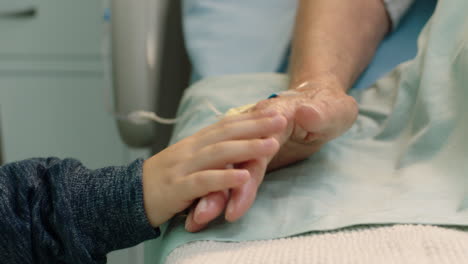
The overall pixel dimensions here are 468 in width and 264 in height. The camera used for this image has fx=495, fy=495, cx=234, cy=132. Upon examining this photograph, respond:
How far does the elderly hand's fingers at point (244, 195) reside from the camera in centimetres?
41

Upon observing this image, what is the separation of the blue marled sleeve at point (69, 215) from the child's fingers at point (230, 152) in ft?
0.21

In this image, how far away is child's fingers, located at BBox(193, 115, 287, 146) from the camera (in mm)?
438

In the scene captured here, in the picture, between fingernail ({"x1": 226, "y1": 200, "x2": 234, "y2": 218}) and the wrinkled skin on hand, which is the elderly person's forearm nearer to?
the wrinkled skin on hand

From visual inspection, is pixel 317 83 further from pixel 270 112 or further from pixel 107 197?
pixel 107 197

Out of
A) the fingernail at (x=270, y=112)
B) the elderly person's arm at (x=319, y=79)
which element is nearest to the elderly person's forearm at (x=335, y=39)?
the elderly person's arm at (x=319, y=79)

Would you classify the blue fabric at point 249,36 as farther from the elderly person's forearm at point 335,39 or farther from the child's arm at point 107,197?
the child's arm at point 107,197

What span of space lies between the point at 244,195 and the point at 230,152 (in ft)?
0.13

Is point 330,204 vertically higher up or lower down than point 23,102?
higher up

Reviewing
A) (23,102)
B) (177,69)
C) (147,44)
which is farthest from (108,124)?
(147,44)

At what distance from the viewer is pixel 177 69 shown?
3.04 feet

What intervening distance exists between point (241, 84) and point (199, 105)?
8 cm

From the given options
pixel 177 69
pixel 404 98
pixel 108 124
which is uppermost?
pixel 404 98

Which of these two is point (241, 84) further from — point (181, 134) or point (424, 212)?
point (424, 212)

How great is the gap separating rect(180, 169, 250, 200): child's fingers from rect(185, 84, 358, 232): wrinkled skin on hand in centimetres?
1
